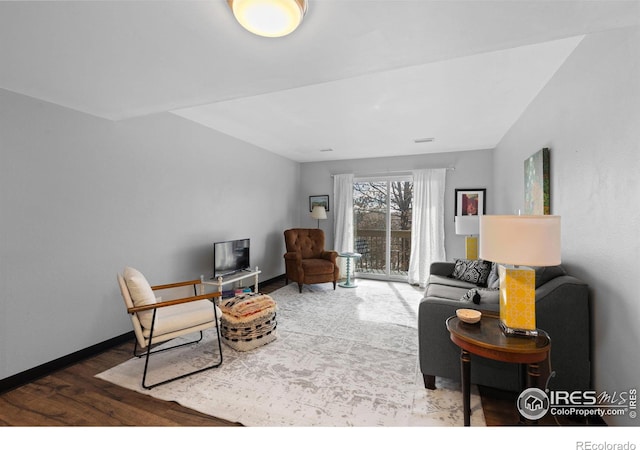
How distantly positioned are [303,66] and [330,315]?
283 centimetres

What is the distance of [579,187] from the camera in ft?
6.20

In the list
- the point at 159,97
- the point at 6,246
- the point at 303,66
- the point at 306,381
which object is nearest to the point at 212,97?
the point at 159,97

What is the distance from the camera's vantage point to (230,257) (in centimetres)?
387

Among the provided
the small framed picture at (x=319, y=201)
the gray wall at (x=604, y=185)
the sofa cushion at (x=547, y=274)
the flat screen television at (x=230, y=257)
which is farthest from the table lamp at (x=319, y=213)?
the sofa cushion at (x=547, y=274)

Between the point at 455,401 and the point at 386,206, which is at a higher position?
the point at 386,206

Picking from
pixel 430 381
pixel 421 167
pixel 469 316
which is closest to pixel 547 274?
pixel 469 316

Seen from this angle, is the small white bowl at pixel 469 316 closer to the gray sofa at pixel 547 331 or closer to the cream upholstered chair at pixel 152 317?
the gray sofa at pixel 547 331

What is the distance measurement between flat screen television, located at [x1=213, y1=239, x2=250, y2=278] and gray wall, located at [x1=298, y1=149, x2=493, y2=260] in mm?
2159

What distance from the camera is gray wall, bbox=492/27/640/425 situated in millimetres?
1382

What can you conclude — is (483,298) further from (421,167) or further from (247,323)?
(421,167)

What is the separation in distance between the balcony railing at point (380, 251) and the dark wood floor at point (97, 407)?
3.62m
